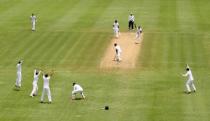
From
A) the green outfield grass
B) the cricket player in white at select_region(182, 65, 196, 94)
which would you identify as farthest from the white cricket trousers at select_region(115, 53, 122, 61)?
the cricket player in white at select_region(182, 65, 196, 94)

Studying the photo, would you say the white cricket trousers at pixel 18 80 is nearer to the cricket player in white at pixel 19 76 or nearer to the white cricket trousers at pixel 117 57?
the cricket player in white at pixel 19 76

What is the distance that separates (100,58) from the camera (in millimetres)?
→ 54156

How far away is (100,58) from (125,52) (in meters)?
3.03

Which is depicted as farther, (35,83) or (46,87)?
(35,83)

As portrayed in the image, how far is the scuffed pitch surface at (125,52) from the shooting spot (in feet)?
170

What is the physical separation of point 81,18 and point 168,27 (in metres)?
11.7

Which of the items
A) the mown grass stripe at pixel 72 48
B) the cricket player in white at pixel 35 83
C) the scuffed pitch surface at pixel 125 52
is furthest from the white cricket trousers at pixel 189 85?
the mown grass stripe at pixel 72 48

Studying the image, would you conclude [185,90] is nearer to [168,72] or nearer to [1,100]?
[168,72]

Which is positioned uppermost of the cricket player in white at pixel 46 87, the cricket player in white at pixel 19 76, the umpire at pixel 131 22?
the umpire at pixel 131 22

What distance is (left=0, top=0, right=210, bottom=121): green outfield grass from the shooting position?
38250 millimetres

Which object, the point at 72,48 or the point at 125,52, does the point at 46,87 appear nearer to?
the point at 125,52

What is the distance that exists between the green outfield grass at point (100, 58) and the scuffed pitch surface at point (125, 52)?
2.23ft

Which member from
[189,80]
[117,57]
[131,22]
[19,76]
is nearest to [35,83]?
[19,76]

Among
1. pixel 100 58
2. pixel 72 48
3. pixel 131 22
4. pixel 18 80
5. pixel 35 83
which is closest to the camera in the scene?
pixel 35 83
